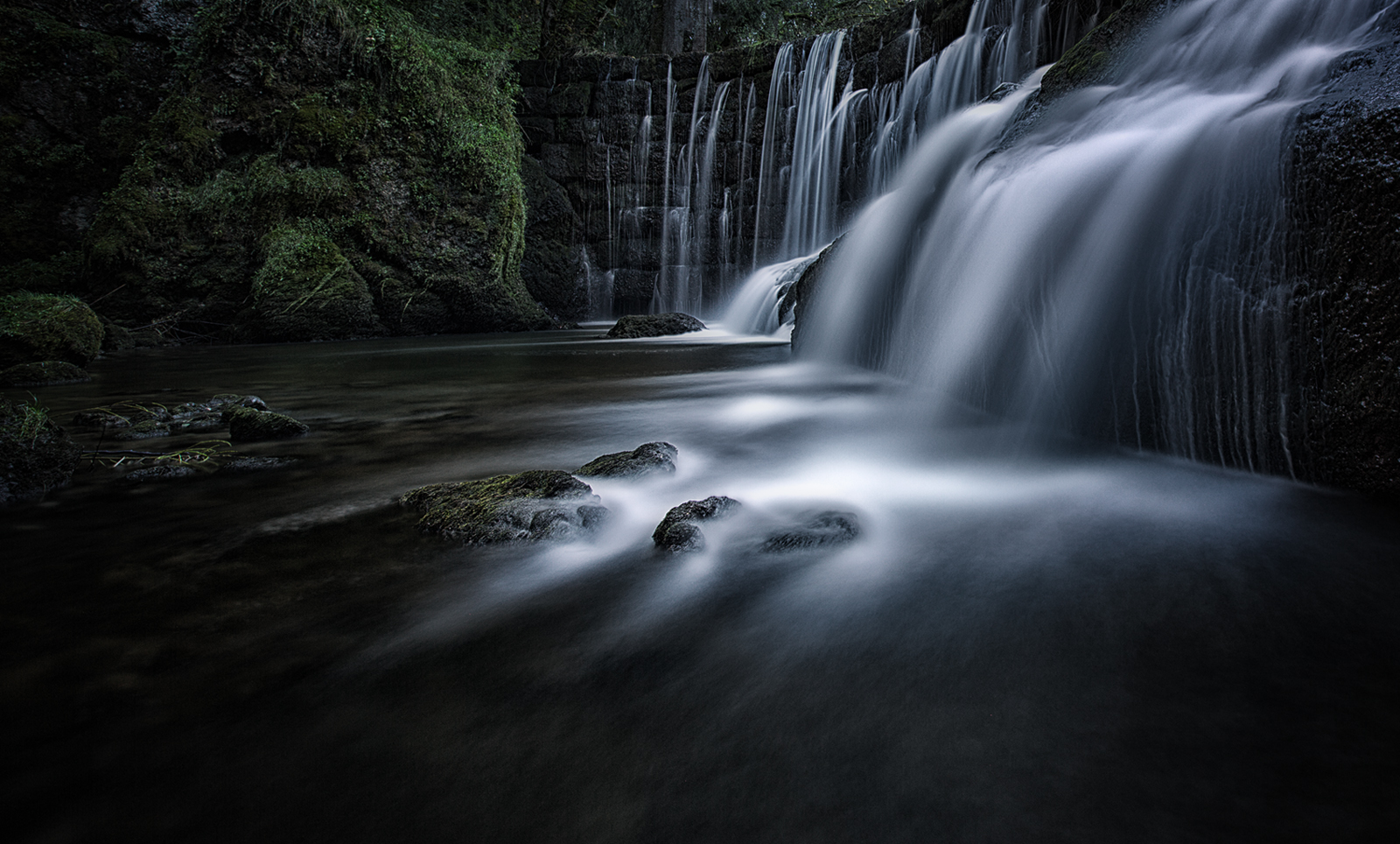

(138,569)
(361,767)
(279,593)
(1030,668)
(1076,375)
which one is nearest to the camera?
(361,767)

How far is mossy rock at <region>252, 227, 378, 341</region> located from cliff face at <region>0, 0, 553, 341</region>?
3cm

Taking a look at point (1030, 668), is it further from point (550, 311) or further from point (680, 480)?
point (550, 311)

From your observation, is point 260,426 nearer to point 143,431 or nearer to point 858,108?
point 143,431

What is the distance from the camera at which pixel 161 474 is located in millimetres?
2768

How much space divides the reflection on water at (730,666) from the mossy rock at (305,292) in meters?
9.36

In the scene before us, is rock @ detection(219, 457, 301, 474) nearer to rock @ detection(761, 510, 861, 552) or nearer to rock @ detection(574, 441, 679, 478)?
rock @ detection(574, 441, 679, 478)

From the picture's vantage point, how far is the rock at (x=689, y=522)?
1.93 metres

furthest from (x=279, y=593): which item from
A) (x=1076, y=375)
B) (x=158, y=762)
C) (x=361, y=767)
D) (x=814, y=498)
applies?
(x=1076, y=375)

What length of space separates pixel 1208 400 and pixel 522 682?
8.59ft

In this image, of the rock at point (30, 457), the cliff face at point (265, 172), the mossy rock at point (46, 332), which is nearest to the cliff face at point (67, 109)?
the cliff face at point (265, 172)

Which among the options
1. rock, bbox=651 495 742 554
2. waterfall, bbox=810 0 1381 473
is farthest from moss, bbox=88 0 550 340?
rock, bbox=651 495 742 554

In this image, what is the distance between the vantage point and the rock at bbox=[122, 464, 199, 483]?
2715 mm

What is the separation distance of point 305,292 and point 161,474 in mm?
9359

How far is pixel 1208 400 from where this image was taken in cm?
246
